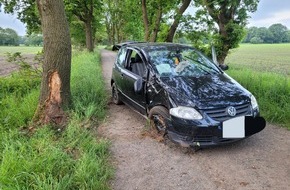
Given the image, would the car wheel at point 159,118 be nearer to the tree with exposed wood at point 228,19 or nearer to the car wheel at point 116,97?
the car wheel at point 116,97

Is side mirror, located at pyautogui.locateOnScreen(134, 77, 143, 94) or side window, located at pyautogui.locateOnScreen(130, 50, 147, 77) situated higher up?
side window, located at pyautogui.locateOnScreen(130, 50, 147, 77)

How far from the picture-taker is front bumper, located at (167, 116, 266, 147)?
3828 mm

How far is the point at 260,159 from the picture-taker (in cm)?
392

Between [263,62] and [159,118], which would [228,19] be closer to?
[159,118]

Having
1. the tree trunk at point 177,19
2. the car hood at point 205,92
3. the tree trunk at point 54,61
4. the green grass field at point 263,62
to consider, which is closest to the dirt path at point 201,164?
the car hood at point 205,92

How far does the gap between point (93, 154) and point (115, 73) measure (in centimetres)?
341

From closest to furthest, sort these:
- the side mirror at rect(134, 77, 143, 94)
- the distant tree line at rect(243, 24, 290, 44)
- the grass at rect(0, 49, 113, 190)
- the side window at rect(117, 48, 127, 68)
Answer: the grass at rect(0, 49, 113, 190)
the side mirror at rect(134, 77, 143, 94)
the side window at rect(117, 48, 127, 68)
the distant tree line at rect(243, 24, 290, 44)

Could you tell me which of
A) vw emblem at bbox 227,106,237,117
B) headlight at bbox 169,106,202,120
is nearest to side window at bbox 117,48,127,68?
headlight at bbox 169,106,202,120

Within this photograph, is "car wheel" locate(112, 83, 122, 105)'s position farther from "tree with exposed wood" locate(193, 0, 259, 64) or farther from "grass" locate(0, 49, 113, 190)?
"tree with exposed wood" locate(193, 0, 259, 64)

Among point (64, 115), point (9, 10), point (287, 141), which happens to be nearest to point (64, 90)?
point (64, 115)

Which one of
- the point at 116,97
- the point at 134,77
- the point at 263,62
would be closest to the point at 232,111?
the point at 134,77

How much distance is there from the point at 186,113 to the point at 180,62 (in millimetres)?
1587

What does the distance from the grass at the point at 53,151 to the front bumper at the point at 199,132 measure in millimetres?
1192

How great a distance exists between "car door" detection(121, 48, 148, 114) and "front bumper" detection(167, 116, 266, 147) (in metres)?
1.24
